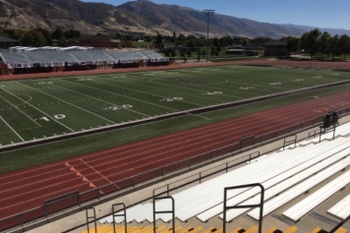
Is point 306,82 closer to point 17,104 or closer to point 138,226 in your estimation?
point 17,104

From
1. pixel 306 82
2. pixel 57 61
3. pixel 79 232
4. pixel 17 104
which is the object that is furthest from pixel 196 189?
pixel 57 61

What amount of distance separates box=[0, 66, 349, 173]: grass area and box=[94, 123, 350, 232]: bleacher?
30.5 ft

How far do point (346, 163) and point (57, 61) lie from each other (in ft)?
181

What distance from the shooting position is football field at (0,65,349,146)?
23469mm

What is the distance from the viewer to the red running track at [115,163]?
13.9 metres

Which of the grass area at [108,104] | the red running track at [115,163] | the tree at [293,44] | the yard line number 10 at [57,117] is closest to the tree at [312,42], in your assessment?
the tree at [293,44]

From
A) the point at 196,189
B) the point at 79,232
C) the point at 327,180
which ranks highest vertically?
the point at 327,180

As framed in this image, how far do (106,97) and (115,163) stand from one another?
57.3 feet

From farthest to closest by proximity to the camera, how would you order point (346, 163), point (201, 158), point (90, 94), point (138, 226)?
point (90, 94) < point (201, 158) < point (346, 163) < point (138, 226)

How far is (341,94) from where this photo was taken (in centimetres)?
3706

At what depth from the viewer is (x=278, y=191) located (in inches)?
345

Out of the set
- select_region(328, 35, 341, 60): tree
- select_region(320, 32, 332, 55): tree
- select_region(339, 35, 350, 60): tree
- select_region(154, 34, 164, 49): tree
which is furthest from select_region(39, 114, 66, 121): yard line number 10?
select_region(154, 34, 164, 49): tree

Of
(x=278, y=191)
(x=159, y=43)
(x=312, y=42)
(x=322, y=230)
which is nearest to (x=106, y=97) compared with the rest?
(x=278, y=191)

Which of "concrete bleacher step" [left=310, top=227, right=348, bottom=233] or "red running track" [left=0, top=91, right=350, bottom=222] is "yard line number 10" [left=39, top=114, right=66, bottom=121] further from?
"concrete bleacher step" [left=310, top=227, right=348, bottom=233]
